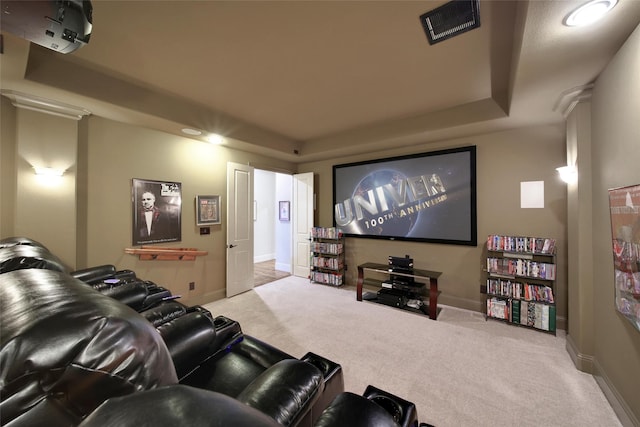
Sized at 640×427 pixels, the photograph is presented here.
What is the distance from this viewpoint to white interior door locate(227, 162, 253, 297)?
4078mm

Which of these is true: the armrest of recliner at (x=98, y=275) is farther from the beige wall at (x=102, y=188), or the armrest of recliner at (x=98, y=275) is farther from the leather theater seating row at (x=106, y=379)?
the leather theater seating row at (x=106, y=379)

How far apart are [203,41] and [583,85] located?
3207 millimetres

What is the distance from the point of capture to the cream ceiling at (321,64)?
5.33 feet

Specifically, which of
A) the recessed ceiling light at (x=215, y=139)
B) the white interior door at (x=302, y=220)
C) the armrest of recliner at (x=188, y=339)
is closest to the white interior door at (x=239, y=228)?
the recessed ceiling light at (x=215, y=139)

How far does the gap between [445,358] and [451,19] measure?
113 inches

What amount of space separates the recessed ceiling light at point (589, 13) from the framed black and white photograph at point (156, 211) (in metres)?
4.16

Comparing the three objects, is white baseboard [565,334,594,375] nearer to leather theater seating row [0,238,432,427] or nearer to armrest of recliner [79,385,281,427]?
leather theater seating row [0,238,432,427]

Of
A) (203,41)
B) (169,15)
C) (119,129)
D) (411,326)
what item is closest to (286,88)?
(203,41)

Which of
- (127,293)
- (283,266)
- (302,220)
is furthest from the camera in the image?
(283,266)

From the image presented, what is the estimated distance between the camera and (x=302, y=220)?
5.24 metres

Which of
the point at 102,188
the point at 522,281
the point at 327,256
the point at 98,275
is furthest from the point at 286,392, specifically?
the point at 327,256

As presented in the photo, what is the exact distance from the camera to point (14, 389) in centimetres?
44

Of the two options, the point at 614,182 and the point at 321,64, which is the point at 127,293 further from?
the point at 614,182

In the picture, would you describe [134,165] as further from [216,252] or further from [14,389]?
[14,389]
